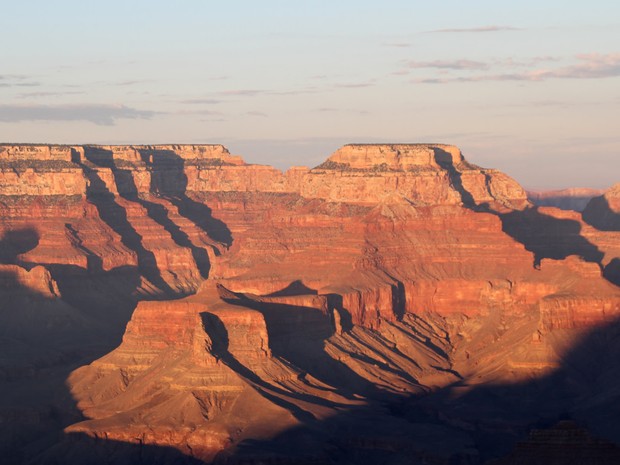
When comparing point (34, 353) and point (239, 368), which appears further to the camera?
point (34, 353)

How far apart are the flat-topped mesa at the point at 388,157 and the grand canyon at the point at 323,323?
19 centimetres

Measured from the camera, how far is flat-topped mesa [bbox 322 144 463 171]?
169m

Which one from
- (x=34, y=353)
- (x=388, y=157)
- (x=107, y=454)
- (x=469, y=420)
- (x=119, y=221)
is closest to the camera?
(x=107, y=454)

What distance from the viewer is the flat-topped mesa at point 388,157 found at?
169 meters

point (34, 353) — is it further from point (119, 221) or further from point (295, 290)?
point (119, 221)

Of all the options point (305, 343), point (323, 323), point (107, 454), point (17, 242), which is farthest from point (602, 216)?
point (107, 454)

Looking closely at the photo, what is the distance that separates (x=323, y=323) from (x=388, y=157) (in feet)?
126

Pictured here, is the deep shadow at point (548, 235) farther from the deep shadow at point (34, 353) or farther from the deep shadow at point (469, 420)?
the deep shadow at point (34, 353)

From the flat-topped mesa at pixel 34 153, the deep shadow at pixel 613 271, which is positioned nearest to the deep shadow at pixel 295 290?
the deep shadow at pixel 613 271

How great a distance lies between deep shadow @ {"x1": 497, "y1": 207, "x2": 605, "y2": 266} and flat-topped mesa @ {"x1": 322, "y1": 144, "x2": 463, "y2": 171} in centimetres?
815

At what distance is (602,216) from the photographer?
636 feet

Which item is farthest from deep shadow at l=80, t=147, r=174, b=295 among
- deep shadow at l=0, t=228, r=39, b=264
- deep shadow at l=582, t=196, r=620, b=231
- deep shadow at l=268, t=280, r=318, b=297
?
deep shadow at l=268, t=280, r=318, b=297

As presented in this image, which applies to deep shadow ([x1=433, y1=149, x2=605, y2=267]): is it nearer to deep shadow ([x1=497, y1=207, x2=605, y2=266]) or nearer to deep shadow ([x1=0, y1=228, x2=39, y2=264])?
deep shadow ([x1=497, y1=207, x2=605, y2=266])

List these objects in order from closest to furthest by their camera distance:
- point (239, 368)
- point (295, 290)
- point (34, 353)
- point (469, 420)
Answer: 1. point (239, 368)
2. point (469, 420)
3. point (295, 290)
4. point (34, 353)
